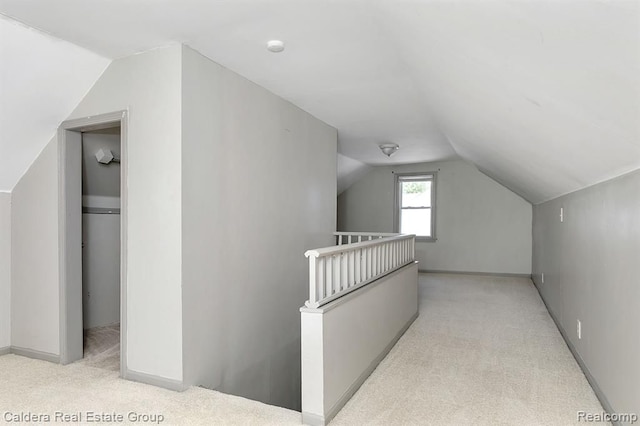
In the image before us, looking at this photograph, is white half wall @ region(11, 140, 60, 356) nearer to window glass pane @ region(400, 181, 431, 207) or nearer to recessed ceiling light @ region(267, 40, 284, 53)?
recessed ceiling light @ region(267, 40, 284, 53)

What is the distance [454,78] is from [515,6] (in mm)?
1266

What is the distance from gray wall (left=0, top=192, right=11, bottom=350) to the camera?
3.19 metres

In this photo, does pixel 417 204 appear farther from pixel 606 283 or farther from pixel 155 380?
pixel 155 380

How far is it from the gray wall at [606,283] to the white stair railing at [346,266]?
1.51 m

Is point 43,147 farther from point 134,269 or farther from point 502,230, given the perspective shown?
point 502,230

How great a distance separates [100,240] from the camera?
4.00 metres

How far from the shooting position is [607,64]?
45.3 inches

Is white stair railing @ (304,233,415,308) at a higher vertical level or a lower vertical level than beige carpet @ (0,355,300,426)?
higher

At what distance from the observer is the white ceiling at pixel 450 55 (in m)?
1.21

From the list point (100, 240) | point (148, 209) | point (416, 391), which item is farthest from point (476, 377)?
point (100, 240)

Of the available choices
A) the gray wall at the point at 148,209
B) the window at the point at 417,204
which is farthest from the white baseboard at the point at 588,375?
the window at the point at 417,204

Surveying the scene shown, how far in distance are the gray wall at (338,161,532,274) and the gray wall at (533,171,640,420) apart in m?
3.95

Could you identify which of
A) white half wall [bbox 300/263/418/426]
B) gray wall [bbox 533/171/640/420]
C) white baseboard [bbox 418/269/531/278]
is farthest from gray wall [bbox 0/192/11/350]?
white baseboard [bbox 418/269/531/278]

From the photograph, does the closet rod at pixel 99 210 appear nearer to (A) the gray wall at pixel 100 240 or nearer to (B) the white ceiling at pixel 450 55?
(A) the gray wall at pixel 100 240
